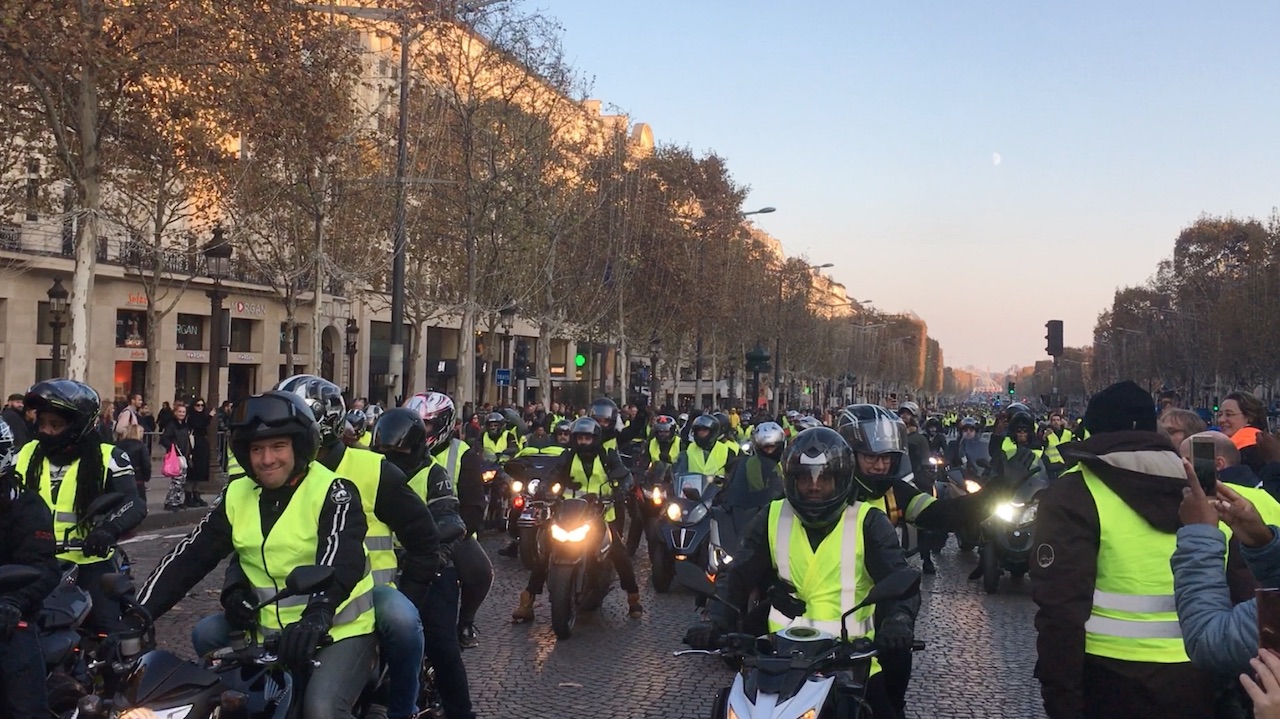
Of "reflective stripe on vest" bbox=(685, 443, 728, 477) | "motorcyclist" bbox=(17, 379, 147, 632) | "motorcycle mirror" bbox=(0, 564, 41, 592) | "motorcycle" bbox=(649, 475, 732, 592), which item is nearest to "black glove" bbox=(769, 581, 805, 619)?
"motorcycle mirror" bbox=(0, 564, 41, 592)

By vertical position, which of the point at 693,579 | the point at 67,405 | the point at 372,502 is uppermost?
the point at 67,405

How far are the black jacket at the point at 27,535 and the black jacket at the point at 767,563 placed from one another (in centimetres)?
229

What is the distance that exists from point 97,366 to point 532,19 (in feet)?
54.3

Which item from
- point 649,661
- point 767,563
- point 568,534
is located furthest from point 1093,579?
point 568,534

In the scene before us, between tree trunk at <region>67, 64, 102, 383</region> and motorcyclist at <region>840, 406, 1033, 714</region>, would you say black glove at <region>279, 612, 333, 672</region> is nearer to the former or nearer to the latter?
motorcyclist at <region>840, 406, 1033, 714</region>

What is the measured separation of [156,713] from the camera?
10.9 feet

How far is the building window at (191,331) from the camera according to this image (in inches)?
1626

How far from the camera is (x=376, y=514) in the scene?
4.61m

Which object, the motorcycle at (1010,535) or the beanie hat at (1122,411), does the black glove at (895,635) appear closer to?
the beanie hat at (1122,411)

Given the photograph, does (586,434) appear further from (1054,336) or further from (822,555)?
(1054,336)

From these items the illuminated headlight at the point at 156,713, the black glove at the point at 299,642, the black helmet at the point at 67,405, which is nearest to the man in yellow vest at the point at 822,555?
the black glove at the point at 299,642

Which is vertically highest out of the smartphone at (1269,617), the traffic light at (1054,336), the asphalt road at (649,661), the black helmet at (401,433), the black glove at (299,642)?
the traffic light at (1054,336)

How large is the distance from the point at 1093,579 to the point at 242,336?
1691 inches

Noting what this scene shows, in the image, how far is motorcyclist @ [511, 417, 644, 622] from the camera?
10.4 meters
